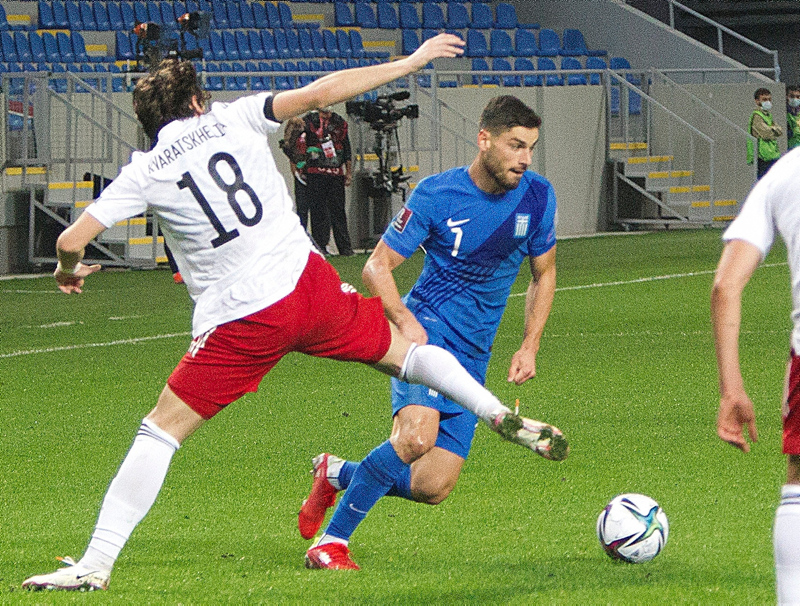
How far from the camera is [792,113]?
990 inches

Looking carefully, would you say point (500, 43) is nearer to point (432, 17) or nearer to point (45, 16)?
point (432, 17)

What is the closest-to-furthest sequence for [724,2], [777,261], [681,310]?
[681,310]
[777,261]
[724,2]

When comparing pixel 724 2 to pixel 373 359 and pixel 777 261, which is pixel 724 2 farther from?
pixel 373 359

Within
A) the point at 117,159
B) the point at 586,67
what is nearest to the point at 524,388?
the point at 117,159

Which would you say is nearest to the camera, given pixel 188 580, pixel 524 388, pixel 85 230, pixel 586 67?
pixel 85 230

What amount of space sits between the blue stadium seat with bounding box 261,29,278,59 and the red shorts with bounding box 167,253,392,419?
2016 centimetres

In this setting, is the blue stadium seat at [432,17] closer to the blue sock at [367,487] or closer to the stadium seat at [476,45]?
the stadium seat at [476,45]

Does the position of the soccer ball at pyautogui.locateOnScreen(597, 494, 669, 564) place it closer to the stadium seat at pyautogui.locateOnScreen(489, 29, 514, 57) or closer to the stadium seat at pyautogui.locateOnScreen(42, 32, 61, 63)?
the stadium seat at pyautogui.locateOnScreen(42, 32, 61, 63)

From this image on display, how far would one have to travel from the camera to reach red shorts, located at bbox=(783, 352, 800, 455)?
3152mm

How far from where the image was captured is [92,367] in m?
10.3

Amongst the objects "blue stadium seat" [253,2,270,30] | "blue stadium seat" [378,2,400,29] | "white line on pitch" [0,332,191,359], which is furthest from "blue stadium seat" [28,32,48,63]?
"white line on pitch" [0,332,191,359]

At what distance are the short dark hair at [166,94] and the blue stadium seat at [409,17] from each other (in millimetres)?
22889

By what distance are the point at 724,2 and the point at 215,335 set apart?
1112 inches

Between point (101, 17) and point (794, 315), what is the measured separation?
70.8 feet
